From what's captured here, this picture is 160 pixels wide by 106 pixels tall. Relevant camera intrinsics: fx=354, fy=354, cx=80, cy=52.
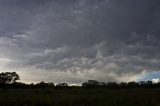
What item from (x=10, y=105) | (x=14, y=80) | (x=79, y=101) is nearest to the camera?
(x=10, y=105)

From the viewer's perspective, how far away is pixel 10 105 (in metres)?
19.2

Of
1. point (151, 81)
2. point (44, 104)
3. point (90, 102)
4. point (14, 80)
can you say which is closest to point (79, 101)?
point (90, 102)

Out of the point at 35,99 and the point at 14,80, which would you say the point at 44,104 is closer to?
the point at 35,99

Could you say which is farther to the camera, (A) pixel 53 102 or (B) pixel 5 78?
(B) pixel 5 78

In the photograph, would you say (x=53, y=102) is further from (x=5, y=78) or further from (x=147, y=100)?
(x=5, y=78)

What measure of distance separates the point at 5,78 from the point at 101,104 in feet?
169

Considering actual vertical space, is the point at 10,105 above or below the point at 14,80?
below

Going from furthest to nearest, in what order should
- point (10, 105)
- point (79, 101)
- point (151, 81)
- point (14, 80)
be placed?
point (14, 80) → point (151, 81) → point (79, 101) → point (10, 105)

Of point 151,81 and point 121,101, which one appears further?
point 151,81

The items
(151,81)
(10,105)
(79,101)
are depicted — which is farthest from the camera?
(151,81)

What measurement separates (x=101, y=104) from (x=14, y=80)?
49381 mm

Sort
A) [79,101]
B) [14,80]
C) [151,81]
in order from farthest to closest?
[14,80] < [151,81] < [79,101]

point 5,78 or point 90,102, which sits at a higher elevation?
point 5,78

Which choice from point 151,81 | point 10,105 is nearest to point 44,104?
point 10,105
